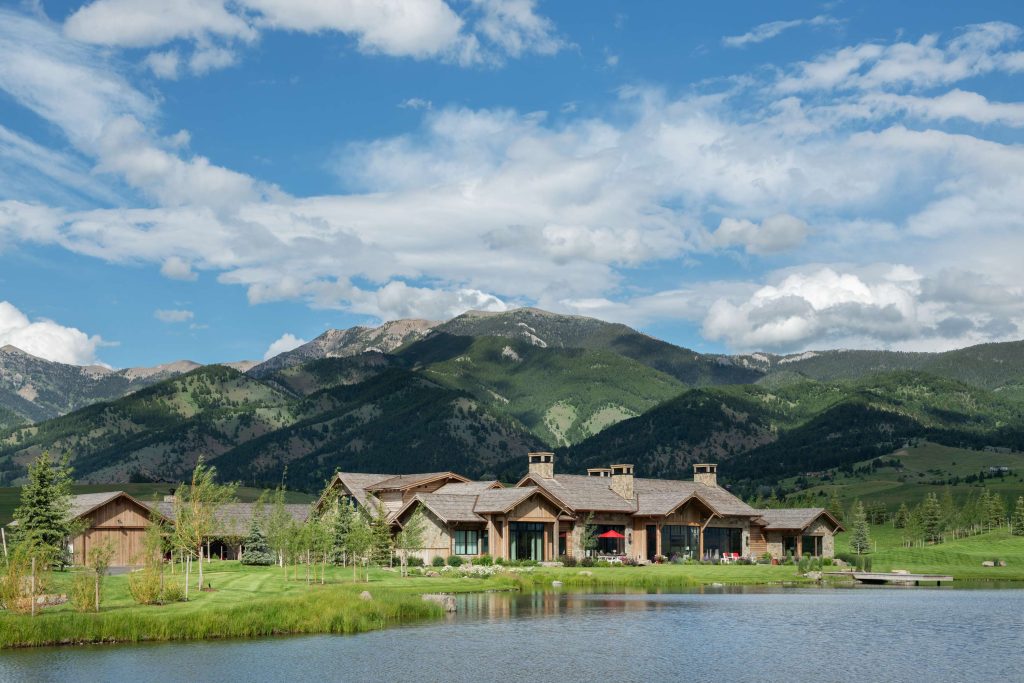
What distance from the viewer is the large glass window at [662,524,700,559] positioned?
9256 cm

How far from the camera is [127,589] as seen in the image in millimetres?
52719

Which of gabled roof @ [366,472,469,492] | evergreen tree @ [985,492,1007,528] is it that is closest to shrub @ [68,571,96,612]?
gabled roof @ [366,472,469,492]

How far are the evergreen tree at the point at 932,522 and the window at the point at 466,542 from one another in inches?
2417

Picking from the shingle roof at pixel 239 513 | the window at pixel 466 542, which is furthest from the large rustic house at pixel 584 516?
the shingle roof at pixel 239 513

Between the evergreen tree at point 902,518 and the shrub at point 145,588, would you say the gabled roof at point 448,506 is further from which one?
the evergreen tree at point 902,518

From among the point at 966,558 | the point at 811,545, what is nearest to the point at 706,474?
the point at 811,545

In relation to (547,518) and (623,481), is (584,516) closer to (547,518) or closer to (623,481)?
(547,518)

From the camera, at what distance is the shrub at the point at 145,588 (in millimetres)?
48562

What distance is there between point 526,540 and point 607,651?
45.7 meters

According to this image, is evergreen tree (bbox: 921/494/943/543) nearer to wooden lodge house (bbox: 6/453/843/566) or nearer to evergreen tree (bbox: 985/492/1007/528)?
evergreen tree (bbox: 985/492/1007/528)

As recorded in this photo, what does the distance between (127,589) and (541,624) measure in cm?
2016

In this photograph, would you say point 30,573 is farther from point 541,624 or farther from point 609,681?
point 609,681

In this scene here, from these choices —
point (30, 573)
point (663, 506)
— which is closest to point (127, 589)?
point (30, 573)

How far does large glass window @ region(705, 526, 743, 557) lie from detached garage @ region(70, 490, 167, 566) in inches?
1778
